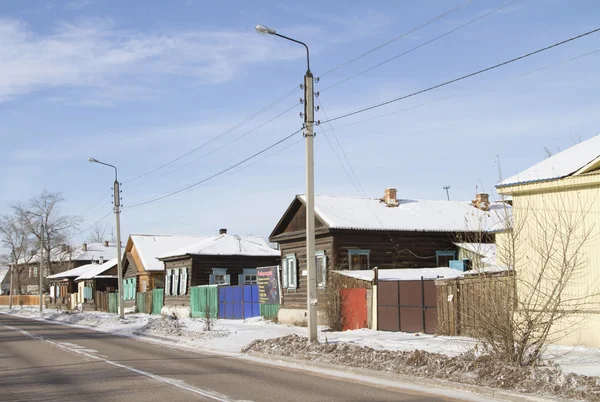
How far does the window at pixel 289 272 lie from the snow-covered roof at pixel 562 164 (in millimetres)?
17134

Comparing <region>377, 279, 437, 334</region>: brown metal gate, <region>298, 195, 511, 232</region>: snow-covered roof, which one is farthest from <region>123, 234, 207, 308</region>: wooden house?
<region>377, 279, 437, 334</region>: brown metal gate

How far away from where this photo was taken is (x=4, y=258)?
413 ft

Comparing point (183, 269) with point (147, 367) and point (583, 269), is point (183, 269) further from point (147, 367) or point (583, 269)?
point (583, 269)

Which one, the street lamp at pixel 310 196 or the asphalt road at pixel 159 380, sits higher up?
the street lamp at pixel 310 196

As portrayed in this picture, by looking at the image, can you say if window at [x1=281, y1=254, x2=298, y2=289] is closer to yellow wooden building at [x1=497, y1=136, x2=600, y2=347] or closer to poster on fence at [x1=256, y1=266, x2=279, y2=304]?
poster on fence at [x1=256, y1=266, x2=279, y2=304]

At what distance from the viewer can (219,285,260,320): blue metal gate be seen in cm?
3662

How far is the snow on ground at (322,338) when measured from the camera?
1520cm

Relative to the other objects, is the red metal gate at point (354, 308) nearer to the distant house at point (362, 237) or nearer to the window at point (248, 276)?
the distant house at point (362, 237)

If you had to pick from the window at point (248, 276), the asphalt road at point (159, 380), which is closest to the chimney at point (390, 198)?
the window at point (248, 276)

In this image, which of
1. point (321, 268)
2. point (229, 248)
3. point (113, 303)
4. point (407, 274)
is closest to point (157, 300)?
point (229, 248)

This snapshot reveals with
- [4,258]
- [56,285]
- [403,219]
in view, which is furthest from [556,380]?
[4,258]

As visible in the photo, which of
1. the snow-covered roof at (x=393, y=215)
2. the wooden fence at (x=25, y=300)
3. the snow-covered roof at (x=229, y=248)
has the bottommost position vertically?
the wooden fence at (x=25, y=300)

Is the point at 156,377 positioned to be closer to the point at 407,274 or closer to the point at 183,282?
the point at 407,274

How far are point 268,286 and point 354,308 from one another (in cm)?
1005
